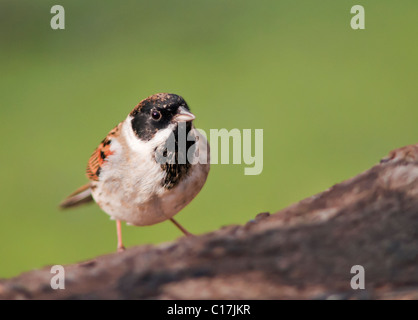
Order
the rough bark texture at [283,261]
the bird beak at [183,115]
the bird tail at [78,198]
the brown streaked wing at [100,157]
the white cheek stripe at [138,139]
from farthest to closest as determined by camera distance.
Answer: the bird tail at [78,198], the brown streaked wing at [100,157], the white cheek stripe at [138,139], the bird beak at [183,115], the rough bark texture at [283,261]

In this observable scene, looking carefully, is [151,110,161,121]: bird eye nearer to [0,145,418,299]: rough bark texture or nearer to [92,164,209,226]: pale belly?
[92,164,209,226]: pale belly

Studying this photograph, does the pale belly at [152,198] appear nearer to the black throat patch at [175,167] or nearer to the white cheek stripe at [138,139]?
the black throat patch at [175,167]

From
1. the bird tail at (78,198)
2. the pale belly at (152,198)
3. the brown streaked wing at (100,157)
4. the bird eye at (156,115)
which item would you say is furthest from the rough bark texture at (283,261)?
the bird tail at (78,198)

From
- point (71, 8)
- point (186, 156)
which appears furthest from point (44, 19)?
point (186, 156)

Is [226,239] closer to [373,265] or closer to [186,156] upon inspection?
[373,265]

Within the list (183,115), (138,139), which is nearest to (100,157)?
(138,139)

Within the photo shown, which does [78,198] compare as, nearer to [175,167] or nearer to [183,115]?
[175,167]

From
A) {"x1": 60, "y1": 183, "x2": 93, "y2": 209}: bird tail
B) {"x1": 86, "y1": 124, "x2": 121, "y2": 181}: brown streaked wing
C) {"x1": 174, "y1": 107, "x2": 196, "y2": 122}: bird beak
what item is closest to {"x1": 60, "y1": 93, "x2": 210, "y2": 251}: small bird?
{"x1": 174, "y1": 107, "x2": 196, "y2": 122}: bird beak
